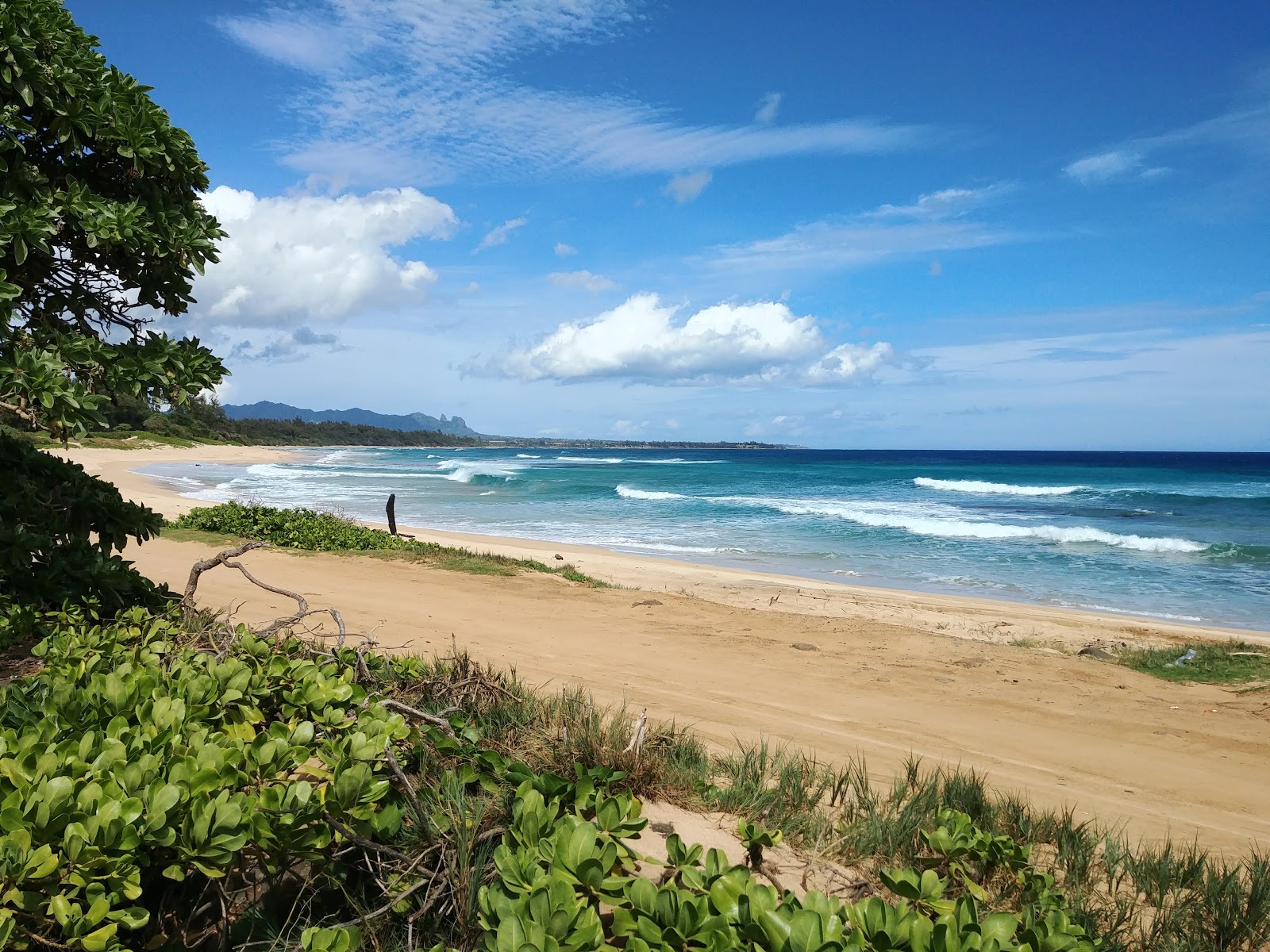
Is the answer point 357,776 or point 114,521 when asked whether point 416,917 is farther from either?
point 114,521

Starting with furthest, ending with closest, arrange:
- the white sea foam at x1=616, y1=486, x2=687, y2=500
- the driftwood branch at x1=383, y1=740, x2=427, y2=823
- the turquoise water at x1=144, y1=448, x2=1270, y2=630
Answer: the white sea foam at x1=616, y1=486, x2=687, y2=500
the turquoise water at x1=144, y1=448, x2=1270, y2=630
the driftwood branch at x1=383, y1=740, x2=427, y2=823

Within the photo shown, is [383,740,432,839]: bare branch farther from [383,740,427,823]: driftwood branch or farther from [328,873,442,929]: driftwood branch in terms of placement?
[328,873,442,929]: driftwood branch

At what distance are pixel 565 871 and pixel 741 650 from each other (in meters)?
7.37

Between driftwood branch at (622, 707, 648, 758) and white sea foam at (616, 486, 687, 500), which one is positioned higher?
driftwood branch at (622, 707, 648, 758)

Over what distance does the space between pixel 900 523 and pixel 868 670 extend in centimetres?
2248

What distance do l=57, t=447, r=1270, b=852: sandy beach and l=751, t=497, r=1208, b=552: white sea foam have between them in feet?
41.9

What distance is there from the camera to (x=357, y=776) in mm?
2117

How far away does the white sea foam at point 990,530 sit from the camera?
24.9 meters

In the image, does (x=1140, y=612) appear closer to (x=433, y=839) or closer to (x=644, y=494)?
(x=433, y=839)

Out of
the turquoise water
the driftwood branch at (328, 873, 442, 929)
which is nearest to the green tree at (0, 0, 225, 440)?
the driftwood branch at (328, 873, 442, 929)

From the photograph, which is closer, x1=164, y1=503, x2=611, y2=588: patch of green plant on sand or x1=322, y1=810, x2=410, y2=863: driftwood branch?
x1=322, y1=810, x2=410, y2=863: driftwood branch

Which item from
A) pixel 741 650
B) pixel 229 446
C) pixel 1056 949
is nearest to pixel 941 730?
pixel 741 650

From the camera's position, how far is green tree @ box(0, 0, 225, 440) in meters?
2.96

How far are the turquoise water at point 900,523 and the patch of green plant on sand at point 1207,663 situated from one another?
5002 millimetres
